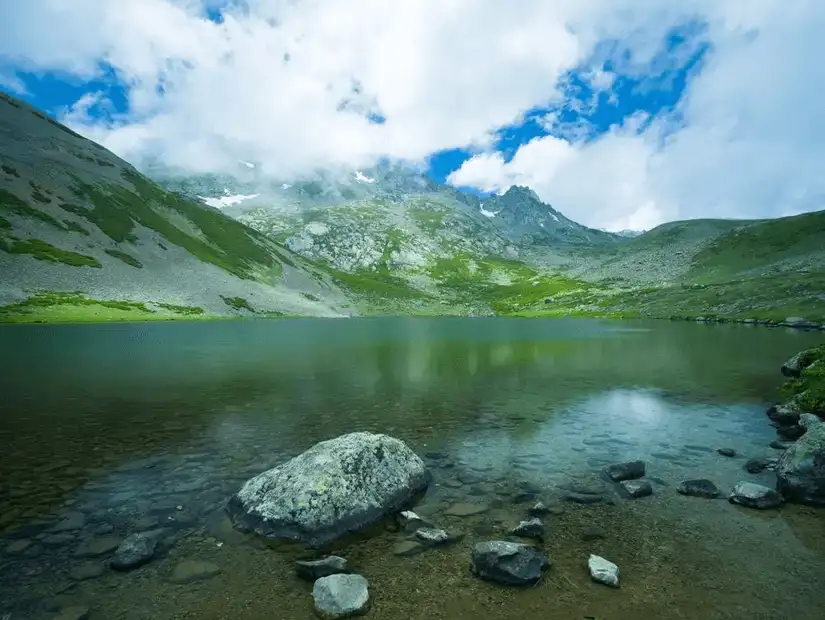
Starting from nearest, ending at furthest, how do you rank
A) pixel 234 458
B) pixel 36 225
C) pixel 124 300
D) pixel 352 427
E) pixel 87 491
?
pixel 87 491 → pixel 234 458 → pixel 352 427 → pixel 124 300 → pixel 36 225

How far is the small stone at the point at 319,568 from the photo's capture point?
11070 mm

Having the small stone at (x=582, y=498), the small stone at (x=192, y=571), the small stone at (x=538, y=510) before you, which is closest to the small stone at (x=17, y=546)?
the small stone at (x=192, y=571)

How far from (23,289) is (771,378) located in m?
180

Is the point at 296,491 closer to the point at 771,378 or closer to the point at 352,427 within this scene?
the point at 352,427

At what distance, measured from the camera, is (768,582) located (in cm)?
1085

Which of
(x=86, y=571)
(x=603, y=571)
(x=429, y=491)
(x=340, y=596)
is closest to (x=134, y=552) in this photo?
(x=86, y=571)

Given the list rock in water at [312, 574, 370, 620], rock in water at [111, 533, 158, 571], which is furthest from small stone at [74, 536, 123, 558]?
rock in water at [312, 574, 370, 620]

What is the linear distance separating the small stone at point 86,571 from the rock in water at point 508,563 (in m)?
9.53

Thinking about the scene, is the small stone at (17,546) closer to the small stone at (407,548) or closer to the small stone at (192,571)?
the small stone at (192,571)

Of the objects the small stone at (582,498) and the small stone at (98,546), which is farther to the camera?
the small stone at (582,498)

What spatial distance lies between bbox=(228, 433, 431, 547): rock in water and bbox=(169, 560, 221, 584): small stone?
1.84 m

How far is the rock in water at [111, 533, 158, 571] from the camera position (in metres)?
11.5

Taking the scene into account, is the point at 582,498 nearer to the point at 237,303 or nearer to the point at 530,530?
the point at 530,530

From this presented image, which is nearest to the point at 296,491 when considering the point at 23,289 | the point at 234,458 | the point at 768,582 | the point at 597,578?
the point at 234,458
